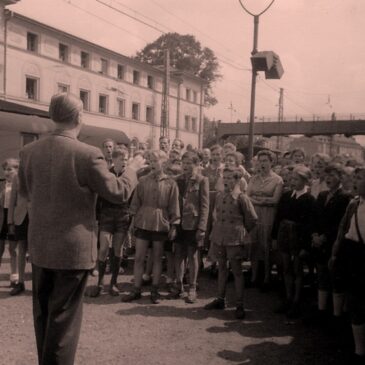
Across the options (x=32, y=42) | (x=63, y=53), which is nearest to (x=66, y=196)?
(x=32, y=42)

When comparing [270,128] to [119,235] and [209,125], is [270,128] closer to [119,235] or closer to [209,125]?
[209,125]

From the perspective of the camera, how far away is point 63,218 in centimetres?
316

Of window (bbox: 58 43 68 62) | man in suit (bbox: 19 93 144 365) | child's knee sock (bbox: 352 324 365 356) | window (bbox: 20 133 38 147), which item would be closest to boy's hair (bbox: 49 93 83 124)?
man in suit (bbox: 19 93 144 365)

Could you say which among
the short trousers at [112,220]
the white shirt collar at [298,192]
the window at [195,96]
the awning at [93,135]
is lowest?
the short trousers at [112,220]

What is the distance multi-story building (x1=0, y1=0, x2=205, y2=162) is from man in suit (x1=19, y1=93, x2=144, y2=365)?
13.9 metres

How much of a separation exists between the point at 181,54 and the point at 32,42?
2504 cm

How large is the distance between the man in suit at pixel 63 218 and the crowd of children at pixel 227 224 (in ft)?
8.04

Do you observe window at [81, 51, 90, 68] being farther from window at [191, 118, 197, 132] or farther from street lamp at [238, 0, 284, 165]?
street lamp at [238, 0, 284, 165]

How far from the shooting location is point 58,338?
3156mm

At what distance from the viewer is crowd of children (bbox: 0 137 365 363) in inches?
212

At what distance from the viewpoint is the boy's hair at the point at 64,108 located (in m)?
3.22

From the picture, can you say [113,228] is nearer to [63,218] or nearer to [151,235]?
[151,235]

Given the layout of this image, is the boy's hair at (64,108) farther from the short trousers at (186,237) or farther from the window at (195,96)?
the window at (195,96)

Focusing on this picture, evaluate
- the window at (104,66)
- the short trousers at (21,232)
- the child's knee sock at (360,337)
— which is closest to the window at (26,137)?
the short trousers at (21,232)
